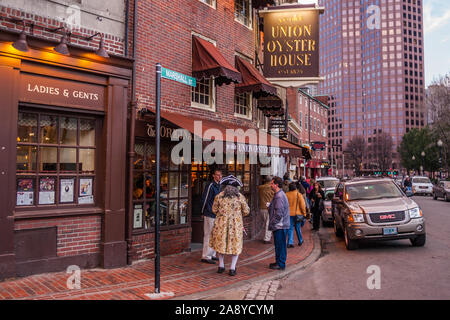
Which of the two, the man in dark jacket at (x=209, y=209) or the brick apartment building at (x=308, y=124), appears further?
the brick apartment building at (x=308, y=124)

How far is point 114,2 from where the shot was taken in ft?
24.4

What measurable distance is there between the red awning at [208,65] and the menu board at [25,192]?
468 cm

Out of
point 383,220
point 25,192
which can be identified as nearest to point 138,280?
point 25,192

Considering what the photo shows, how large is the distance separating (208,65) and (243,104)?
315cm

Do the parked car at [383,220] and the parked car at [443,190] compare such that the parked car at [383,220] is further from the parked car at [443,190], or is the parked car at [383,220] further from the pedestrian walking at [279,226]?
the parked car at [443,190]

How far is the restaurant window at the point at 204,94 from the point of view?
9.67 metres

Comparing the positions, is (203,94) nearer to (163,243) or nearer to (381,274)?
(163,243)

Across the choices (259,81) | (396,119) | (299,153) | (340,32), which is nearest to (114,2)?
(259,81)

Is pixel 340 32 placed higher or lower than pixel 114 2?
higher

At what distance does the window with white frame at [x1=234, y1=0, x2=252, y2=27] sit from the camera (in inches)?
462

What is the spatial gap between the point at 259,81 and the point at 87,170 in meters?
5.61

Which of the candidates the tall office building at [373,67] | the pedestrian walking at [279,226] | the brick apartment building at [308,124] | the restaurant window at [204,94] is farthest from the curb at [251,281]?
the tall office building at [373,67]

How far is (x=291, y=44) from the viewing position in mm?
11125

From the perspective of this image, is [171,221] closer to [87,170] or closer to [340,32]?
[87,170]
